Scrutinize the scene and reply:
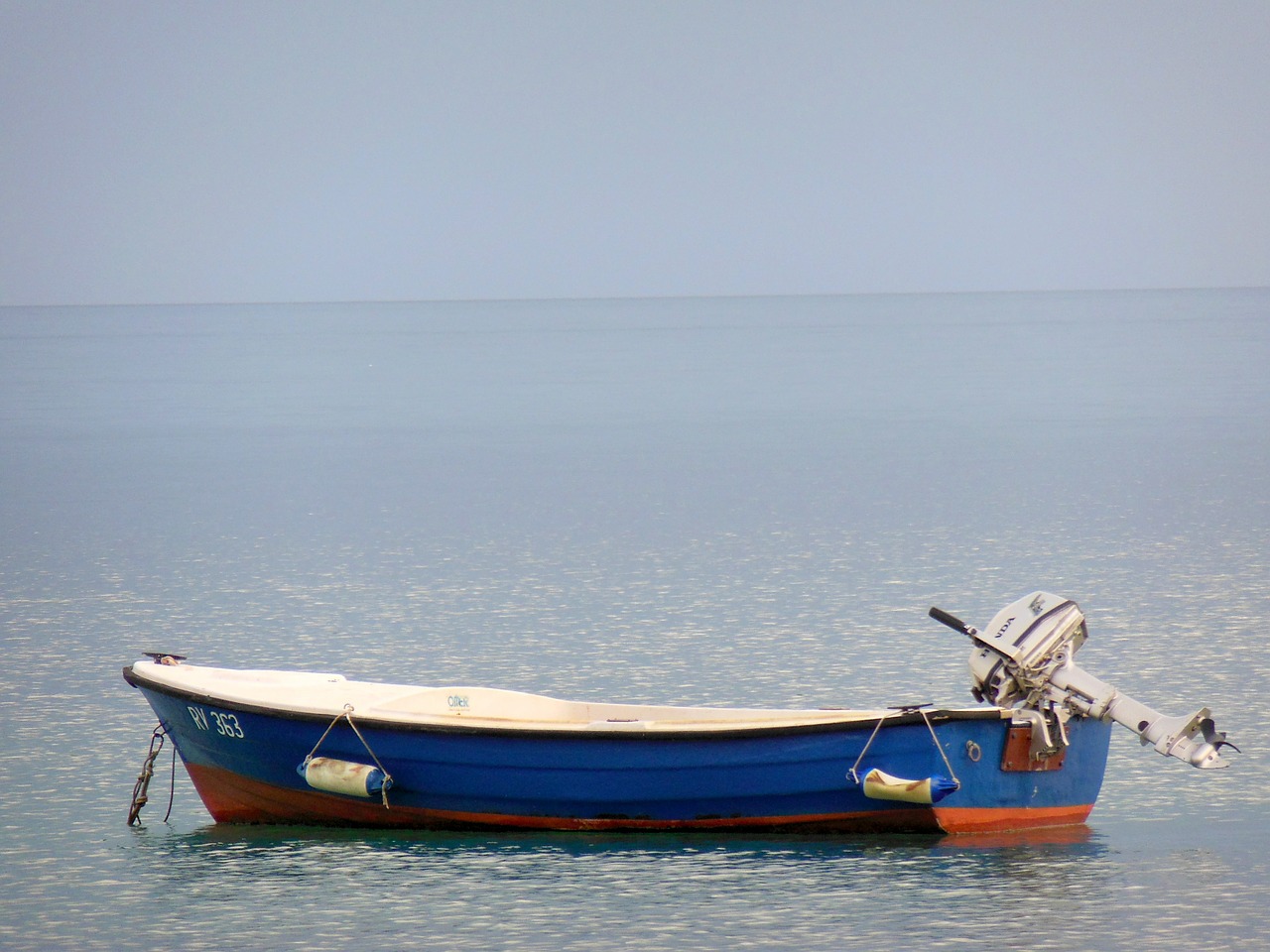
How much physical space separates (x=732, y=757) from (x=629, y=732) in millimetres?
593

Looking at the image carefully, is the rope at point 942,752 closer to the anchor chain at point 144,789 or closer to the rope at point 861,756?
the rope at point 861,756

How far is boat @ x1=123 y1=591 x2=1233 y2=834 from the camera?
1067 centimetres

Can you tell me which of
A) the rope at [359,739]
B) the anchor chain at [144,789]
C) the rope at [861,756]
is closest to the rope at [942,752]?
the rope at [861,756]

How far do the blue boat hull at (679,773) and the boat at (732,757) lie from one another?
0.04 feet

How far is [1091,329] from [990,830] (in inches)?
4026

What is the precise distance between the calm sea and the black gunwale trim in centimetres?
76

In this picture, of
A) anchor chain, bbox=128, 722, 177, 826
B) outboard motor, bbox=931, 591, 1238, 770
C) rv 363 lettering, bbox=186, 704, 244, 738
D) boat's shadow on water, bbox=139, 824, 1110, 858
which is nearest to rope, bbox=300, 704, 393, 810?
boat's shadow on water, bbox=139, 824, 1110, 858

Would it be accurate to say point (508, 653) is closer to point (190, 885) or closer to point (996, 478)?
point (190, 885)

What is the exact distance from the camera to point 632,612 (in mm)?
19188

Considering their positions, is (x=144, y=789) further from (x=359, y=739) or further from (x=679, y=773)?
(x=679, y=773)

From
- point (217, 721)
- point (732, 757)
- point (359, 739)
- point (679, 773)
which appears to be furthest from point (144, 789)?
point (732, 757)

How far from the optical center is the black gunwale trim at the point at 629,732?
10.5m

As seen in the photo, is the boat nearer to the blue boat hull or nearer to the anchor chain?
the blue boat hull

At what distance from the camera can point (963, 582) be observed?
20.8m
